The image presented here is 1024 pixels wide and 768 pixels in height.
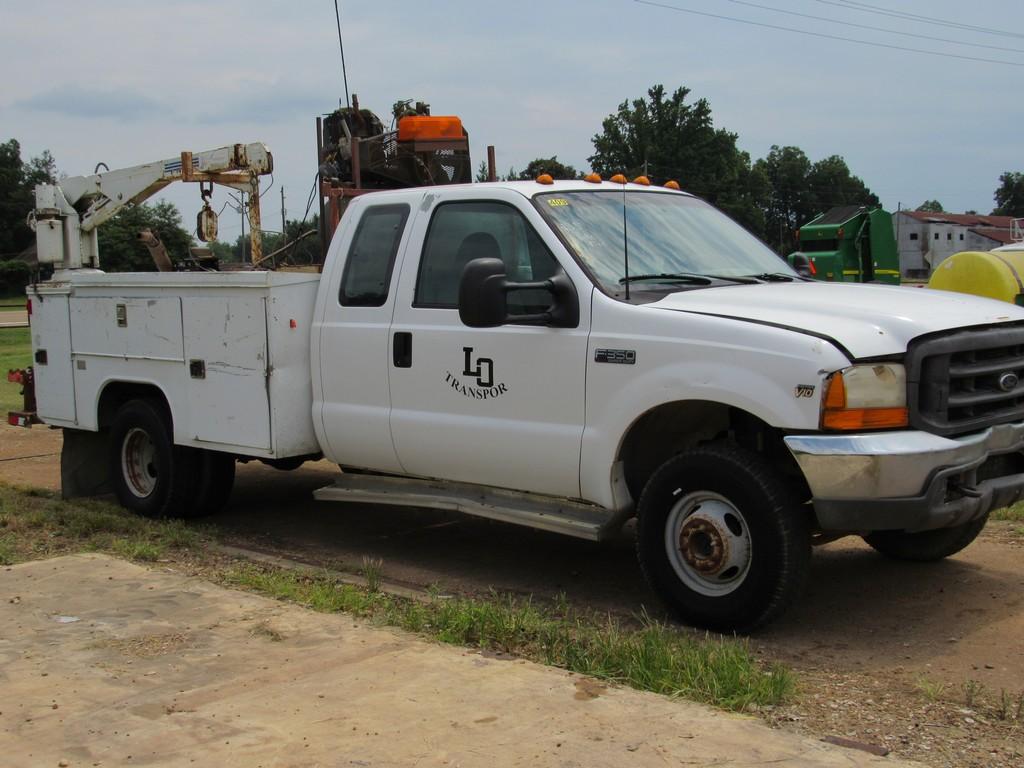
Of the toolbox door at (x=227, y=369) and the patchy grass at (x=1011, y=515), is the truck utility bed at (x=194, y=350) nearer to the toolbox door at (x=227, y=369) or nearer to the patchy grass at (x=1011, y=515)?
the toolbox door at (x=227, y=369)

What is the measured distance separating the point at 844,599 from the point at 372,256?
3178 millimetres

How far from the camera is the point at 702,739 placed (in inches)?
148

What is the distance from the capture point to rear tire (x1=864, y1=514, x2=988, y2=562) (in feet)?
19.9

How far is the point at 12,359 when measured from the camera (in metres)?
22.3

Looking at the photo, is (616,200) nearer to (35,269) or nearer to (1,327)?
(35,269)

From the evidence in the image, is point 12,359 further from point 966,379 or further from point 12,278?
point 12,278

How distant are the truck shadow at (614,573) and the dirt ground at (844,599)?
0.5 inches

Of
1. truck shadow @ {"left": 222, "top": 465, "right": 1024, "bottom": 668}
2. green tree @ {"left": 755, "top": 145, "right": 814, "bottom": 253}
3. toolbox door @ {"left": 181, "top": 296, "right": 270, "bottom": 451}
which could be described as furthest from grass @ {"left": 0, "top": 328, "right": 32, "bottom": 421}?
green tree @ {"left": 755, "top": 145, "right": 814, "bottom": 253}

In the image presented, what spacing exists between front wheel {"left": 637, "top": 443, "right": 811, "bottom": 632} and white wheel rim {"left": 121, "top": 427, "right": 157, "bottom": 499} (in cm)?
413

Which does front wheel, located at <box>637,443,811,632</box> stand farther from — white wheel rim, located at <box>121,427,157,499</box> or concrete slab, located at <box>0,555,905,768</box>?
white wheel rim, located at <box>121,427,157,499</box>

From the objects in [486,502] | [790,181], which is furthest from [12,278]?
[790,181]

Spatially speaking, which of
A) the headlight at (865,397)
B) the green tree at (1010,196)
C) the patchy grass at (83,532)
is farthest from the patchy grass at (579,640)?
the green tree at (1010,196)

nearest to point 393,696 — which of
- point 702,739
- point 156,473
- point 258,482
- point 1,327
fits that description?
point 702,739

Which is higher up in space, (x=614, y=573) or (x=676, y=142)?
(x=676, y=142)
